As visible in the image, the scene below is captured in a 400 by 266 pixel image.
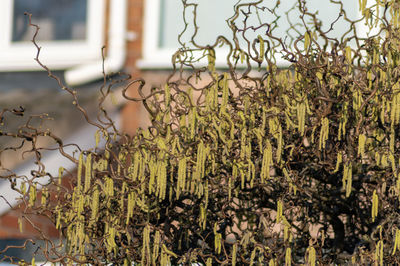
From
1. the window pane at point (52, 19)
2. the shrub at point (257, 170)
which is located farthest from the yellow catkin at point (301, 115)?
the window pane at point (52, 19)

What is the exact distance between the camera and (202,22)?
7.88 metres

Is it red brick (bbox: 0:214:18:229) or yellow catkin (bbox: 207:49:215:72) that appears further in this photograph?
red brick (bbox: 0:214:18:229)

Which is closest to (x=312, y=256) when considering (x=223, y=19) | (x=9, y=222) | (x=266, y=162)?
(x=266, y=162)

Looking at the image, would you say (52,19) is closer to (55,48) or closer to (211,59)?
(55,48)

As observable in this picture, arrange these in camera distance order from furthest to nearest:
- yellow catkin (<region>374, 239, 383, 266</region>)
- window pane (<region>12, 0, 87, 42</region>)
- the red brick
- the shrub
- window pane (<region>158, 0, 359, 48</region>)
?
1. window pane (<region>12, 0, 87, 42</region>)
2. the red brick
3. window pane (<region>158, 0, 359, 48</region>)
4. the shrub
5. yellow catkin (<region>374, 239, 383, 266</region>)

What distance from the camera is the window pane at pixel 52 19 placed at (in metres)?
8.77

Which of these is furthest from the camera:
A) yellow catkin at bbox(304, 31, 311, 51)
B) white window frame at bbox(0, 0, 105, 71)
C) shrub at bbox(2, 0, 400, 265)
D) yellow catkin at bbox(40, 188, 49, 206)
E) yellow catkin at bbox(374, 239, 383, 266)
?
white window frame at bbox(0, 0, 105, 71)

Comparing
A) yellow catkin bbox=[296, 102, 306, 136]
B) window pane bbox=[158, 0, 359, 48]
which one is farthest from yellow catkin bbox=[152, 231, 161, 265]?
window pane bbox=[158, 0, 359, 48]

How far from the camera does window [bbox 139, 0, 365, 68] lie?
743 cm

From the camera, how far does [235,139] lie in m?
3.46

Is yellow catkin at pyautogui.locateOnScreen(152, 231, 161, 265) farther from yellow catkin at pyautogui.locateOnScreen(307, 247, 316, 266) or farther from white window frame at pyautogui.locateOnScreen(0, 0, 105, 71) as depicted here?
white window frame at pyautogui.locateOnScreen(0, 0, 105, 71)

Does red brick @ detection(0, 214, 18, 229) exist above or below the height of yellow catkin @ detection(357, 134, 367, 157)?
below

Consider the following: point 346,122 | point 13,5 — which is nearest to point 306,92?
point 346,122

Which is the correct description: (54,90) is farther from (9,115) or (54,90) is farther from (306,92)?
(306,92)
